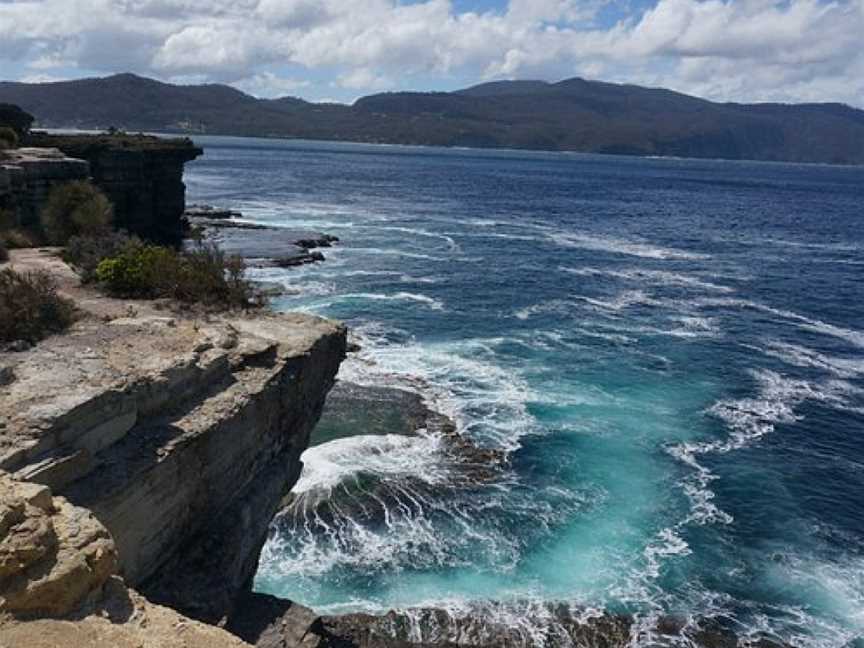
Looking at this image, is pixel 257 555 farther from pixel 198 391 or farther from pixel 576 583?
pixel 576 583

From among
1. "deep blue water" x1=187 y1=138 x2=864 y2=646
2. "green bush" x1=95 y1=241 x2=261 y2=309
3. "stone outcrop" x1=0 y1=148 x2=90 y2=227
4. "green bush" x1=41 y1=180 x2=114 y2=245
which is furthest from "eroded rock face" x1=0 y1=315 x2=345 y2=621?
"stone outcrop" x1=0 y1=148 x2=90 y2=227

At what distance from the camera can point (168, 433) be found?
1388 centimetres

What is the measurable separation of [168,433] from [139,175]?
50041mm

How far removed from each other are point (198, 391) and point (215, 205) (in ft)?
283

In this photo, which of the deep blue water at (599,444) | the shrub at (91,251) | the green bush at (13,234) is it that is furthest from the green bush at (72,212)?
the deep blue water at (599,444)

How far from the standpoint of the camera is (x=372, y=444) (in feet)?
98.8

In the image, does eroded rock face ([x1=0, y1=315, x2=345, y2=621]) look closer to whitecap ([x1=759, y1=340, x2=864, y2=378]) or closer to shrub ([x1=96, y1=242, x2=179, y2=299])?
shrub ([x1=96, y1=242, x2=179, y2=299])

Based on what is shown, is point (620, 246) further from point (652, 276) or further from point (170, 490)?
point (170, 490)

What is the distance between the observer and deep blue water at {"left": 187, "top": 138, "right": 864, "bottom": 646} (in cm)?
2283

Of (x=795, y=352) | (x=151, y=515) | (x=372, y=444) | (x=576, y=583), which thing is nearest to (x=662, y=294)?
(x=795, y=352)

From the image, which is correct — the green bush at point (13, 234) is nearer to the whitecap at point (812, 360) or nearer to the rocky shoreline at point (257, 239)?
the rocky shoreline at point (257, 239)

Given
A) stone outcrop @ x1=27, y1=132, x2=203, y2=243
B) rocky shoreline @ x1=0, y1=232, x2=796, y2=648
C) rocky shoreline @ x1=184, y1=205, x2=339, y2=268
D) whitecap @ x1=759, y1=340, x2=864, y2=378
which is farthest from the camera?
rocky shoreline @ x1=184, y1=205, x2=339, y2=268

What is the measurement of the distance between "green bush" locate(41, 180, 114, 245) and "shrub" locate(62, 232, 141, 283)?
15.4ft

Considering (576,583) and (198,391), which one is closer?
(198,391)
